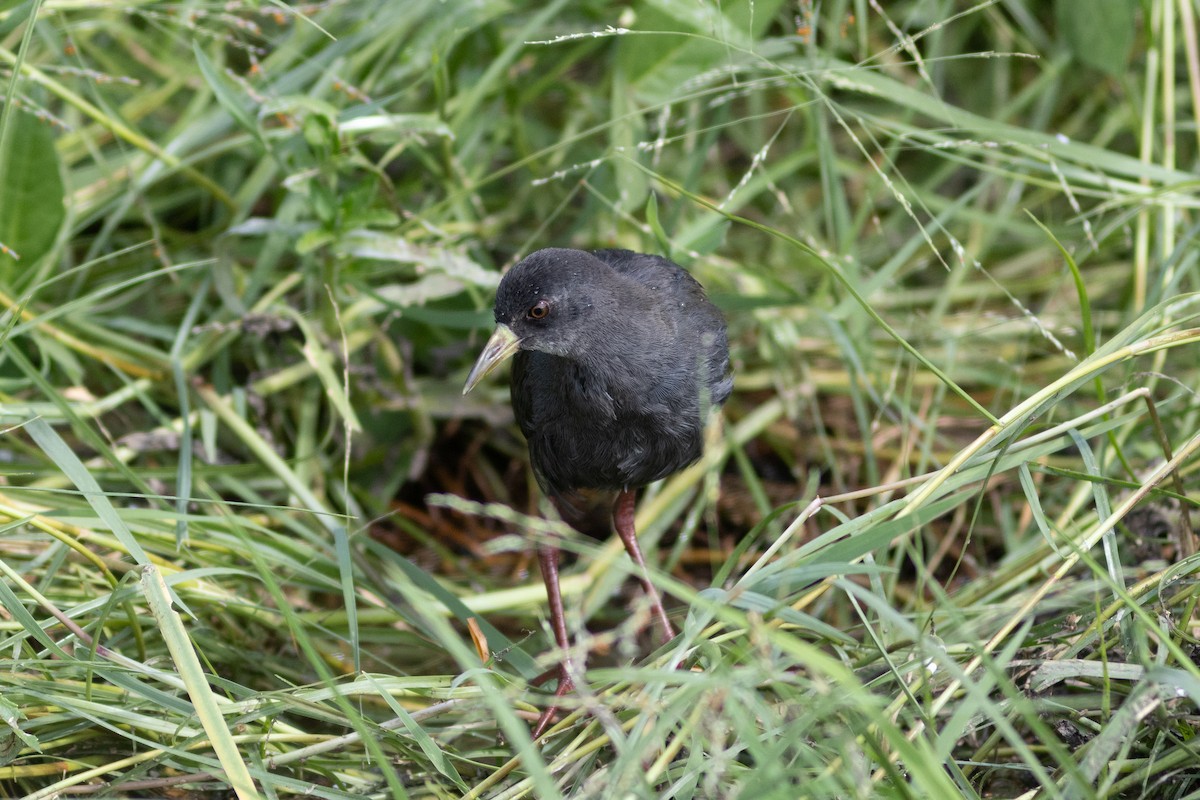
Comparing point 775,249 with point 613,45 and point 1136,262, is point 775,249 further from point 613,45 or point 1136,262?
point 1136,262

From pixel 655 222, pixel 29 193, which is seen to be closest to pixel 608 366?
pixel 655 222

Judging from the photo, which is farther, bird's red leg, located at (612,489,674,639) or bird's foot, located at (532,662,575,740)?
bird's red leg, located at (612,489,674,639)

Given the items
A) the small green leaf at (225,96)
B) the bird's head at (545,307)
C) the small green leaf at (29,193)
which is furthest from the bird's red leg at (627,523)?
the small green leaf at (29,193)

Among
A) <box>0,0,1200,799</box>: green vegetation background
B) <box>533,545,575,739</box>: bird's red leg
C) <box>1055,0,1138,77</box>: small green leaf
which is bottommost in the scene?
<box>533,545,575,739</box>: bird's red leg

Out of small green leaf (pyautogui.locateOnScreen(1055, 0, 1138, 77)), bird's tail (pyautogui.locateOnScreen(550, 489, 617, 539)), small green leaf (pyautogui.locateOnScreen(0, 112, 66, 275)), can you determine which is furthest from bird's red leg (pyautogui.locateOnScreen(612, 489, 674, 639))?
small green leaf (pyautogui.locateOnScreen(1055, 0, 1138, 77))

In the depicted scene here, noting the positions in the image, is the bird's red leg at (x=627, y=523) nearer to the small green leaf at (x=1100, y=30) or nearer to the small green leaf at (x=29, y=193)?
the small green leaf at (x=29, y=193)

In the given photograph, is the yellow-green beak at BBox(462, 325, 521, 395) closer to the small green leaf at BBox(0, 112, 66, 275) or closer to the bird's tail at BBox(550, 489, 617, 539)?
the bird's tail at BBox(550, 489, 617, 539)
